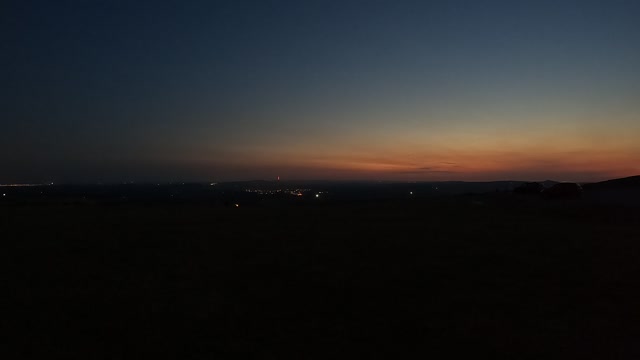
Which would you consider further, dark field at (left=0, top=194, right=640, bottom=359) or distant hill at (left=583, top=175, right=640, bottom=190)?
distant hill at (left=583, top=175, right=640, bottom=190)

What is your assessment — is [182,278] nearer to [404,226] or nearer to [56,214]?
[404,226]

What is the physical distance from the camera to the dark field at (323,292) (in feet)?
27.7

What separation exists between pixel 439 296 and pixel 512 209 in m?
23.4

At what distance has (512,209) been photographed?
109 feet

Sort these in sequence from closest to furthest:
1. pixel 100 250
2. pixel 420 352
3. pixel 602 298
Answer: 1. pixel 420 352
2. pixel 602 298
3. pixel 100 250

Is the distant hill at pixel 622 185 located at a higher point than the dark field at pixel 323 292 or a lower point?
higher

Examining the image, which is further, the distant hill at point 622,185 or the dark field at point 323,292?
the distant hill at point 622,185

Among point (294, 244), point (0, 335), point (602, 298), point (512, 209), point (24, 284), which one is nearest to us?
point (0, 335)

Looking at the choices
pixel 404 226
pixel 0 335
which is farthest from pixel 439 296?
pixel 404 226

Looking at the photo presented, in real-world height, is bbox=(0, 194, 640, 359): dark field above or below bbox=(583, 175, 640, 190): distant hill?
below

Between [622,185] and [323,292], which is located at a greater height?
[622,185]

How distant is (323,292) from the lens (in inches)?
461

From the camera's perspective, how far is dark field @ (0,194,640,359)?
8.44m

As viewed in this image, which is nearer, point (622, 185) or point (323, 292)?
point (323, 292)
